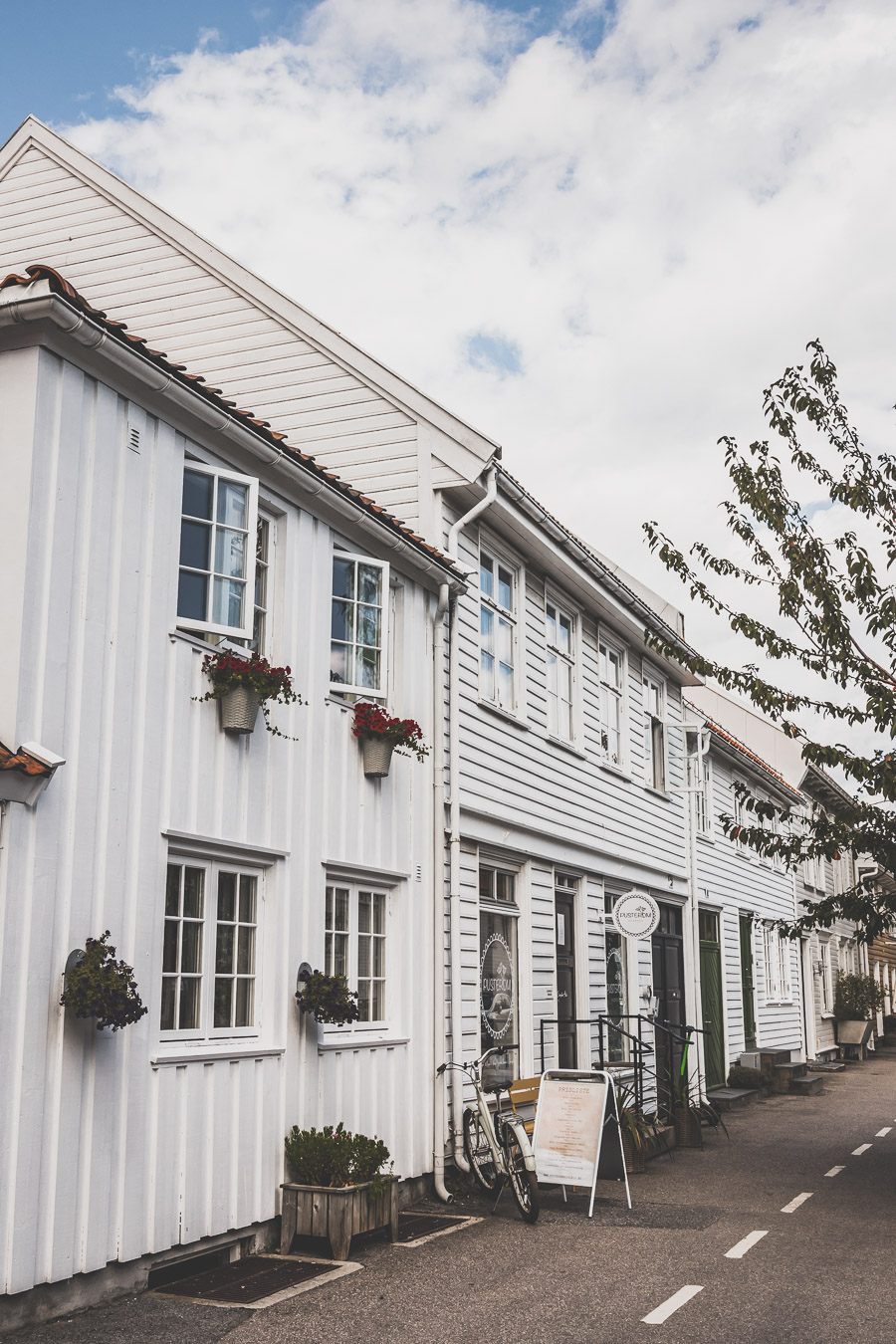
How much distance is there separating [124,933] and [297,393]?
6.75 meters

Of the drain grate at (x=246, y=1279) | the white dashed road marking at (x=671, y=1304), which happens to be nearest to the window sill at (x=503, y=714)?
the drain grate at (x=246, y=1279)

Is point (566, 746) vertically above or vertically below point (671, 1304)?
above

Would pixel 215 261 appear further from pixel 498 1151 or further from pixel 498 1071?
pixel 498 1151

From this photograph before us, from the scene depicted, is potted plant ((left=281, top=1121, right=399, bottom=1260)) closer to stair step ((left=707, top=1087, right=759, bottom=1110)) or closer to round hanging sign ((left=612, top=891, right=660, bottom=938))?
round hanging sign ((left=612, top=891, right=660, bottom=938))

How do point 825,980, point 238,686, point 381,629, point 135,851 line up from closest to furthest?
1. point 135,851
2. point 238,686
3. point 381,629
4. point 825,980

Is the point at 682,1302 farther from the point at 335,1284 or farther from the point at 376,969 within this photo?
the point at 376,969

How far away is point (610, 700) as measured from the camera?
52.2ft

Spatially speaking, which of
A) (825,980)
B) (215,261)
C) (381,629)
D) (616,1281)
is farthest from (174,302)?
(825,980)

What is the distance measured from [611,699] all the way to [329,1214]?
901 cm

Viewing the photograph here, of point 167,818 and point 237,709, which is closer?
point 167,818

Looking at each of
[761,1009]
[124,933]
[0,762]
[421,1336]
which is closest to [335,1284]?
[421,1336]

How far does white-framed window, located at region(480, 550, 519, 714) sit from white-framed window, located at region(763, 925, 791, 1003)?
14.2 meters

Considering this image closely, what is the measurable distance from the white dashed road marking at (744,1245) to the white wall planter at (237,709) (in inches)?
180

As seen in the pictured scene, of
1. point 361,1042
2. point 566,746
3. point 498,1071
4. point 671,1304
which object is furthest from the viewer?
point 566,746
